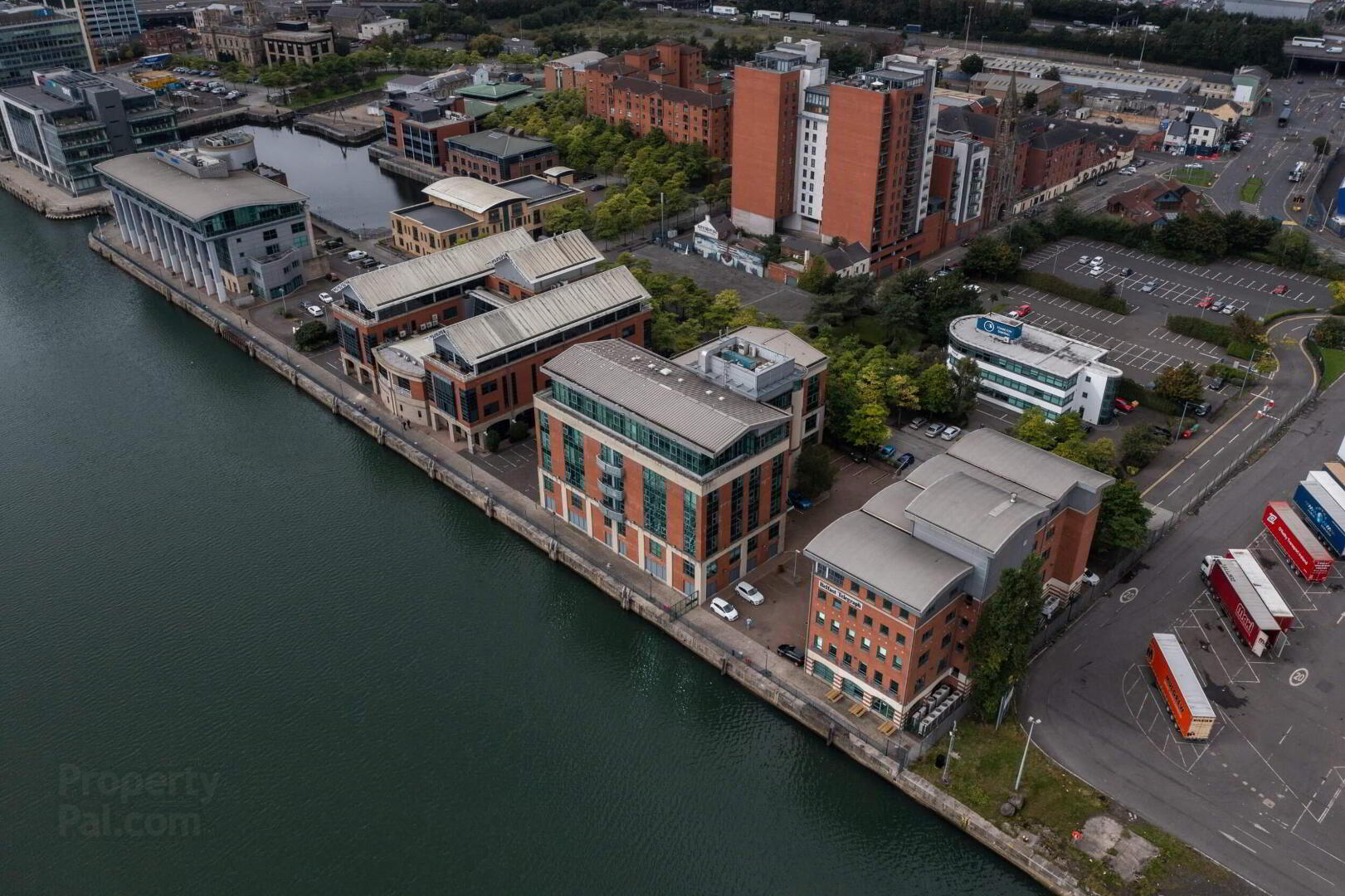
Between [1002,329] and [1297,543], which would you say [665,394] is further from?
[1297,543]

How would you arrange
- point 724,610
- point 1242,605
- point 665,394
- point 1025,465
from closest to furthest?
point 1242,605, point 1025,465, point 724,610, point 665,394

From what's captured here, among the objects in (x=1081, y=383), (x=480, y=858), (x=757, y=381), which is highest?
(x=757, y=381)

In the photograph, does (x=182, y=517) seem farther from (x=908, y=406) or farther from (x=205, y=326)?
(x=908, y=406)

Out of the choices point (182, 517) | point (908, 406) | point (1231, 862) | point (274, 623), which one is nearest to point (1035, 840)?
point (1231, 862)

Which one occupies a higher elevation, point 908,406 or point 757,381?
point 757,381

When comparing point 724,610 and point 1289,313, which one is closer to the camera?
point 724,610

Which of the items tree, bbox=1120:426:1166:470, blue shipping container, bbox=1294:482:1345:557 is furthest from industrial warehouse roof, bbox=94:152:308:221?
blue shipping container, bbox=1294:482:1345:557

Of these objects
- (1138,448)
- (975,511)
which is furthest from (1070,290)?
(975,511)
